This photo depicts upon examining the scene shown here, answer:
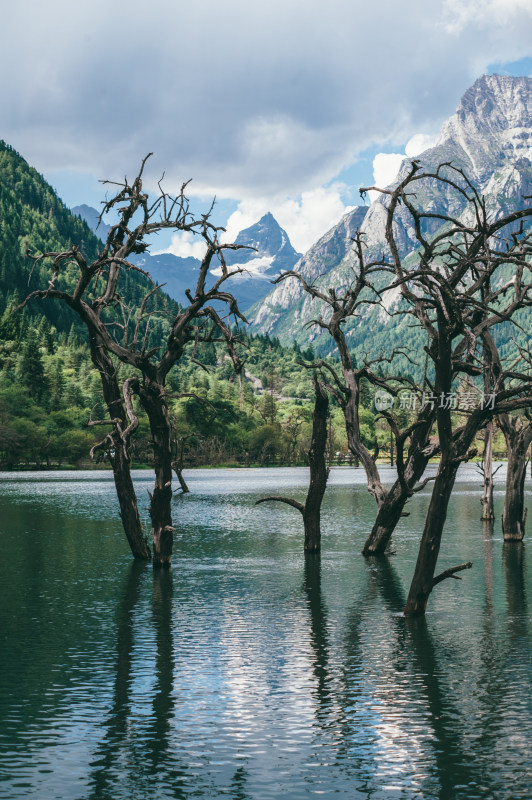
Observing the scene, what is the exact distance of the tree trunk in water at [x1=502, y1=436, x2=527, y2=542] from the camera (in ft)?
130

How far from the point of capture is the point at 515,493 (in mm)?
41156

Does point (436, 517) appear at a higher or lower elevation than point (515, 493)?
higher

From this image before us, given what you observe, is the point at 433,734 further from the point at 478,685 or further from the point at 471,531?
the point at 471,531

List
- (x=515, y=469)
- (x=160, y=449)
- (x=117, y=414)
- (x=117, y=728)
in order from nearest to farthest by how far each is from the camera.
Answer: (x=117, y=728) < (x=160, y=449) < (x=117, y=414) < (x=515, y=469)

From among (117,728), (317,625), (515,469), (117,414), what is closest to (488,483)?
(515,469)

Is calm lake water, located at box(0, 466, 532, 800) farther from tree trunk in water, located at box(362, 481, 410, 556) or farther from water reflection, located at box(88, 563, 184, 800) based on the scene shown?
tree trunk in water, located at box(362, 481, 410, 556)

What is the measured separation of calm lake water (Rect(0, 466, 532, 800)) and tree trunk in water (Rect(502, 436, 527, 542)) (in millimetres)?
4277

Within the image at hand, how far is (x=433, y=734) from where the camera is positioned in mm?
14617

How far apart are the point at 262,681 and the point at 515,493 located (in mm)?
26158

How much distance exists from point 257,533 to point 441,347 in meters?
33.9

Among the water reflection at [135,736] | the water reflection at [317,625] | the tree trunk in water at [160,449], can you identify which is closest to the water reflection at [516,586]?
the water reflection at [317,625]

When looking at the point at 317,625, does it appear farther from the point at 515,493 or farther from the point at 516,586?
the point at 515,493

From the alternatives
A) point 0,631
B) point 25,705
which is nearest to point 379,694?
point 25,705

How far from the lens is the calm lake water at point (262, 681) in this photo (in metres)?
12.8
